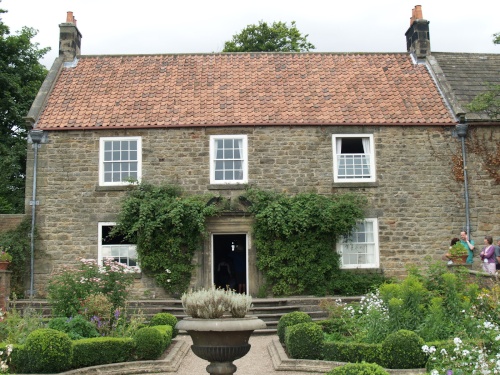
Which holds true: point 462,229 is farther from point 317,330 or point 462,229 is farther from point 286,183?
point 317,330

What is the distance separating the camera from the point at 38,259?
17.8m

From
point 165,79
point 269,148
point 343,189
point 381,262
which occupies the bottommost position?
point 381,262

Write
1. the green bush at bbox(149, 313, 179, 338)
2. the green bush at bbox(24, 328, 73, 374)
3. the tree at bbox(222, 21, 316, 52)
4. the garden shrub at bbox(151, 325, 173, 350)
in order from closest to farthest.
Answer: the green bush at bbox(24, 328, 73, 374)
the garden shrub at bbox(151, 325, 173, 350)
the green bush at bbox(149, 313, 179, 338)
the tree at bbox(222, 21, 316, 52)

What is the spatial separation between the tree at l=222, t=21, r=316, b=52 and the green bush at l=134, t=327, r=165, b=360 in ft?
79.9

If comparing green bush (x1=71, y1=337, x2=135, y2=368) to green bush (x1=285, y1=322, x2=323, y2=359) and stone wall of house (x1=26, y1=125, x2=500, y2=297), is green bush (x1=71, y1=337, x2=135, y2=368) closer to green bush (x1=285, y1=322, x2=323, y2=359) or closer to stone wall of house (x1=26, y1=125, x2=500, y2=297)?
green bush (x1=285, y1=322, x2=323, y2=359)

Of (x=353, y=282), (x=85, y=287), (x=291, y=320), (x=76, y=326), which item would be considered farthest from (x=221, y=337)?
(x=353, y=282)

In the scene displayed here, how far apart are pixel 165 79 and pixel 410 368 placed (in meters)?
13.4

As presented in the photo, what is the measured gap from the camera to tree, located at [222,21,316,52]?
110 feet

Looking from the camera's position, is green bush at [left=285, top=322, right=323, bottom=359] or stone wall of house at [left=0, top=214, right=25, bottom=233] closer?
green bush at [left=285, top=322, right=323, bottom=359]

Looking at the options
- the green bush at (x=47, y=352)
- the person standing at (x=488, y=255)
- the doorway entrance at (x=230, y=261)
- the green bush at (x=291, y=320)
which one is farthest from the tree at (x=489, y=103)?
the green bush at (x=47, y=352)

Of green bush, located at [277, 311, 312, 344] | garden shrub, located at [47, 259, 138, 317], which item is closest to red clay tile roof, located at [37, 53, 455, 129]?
garden shrub, located at [47, 259, 138, 317]

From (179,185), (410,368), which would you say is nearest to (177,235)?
(179,185)

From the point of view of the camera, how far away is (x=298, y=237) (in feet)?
57.9

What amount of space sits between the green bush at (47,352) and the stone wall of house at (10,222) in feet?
28.5
